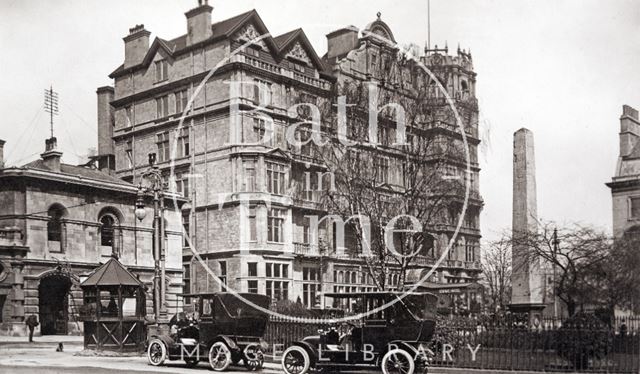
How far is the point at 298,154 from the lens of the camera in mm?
42719

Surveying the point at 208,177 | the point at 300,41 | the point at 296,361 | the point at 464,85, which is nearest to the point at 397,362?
the point at 296,361

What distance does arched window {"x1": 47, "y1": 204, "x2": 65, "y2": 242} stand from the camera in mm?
33719

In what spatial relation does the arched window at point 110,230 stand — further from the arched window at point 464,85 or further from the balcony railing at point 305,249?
the arched window at point 464,85

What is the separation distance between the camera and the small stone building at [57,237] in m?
31.6

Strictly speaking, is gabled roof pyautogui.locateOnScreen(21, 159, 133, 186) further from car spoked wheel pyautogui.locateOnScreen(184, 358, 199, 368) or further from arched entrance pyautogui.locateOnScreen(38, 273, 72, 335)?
car spoked wheel pyautogui.locateOnScreen(184, 358, 199, 368)

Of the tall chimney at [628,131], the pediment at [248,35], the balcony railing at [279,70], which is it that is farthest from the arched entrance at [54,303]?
the tall chimney at [628,131]

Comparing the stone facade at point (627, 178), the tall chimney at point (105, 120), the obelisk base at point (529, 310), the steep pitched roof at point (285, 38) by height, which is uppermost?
the steep pitched roof at point (285, 38)

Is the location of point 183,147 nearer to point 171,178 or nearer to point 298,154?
point 171,178

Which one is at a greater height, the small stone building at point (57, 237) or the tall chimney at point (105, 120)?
the tall chimney at point (105, 120)

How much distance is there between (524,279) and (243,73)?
77.6ft

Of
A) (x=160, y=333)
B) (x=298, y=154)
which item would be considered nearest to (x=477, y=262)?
(x=298, y=154)

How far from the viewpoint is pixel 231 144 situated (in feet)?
131

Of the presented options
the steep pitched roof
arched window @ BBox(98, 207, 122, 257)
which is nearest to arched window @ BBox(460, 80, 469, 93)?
the steep pitched roof

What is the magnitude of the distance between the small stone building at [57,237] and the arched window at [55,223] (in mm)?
47
